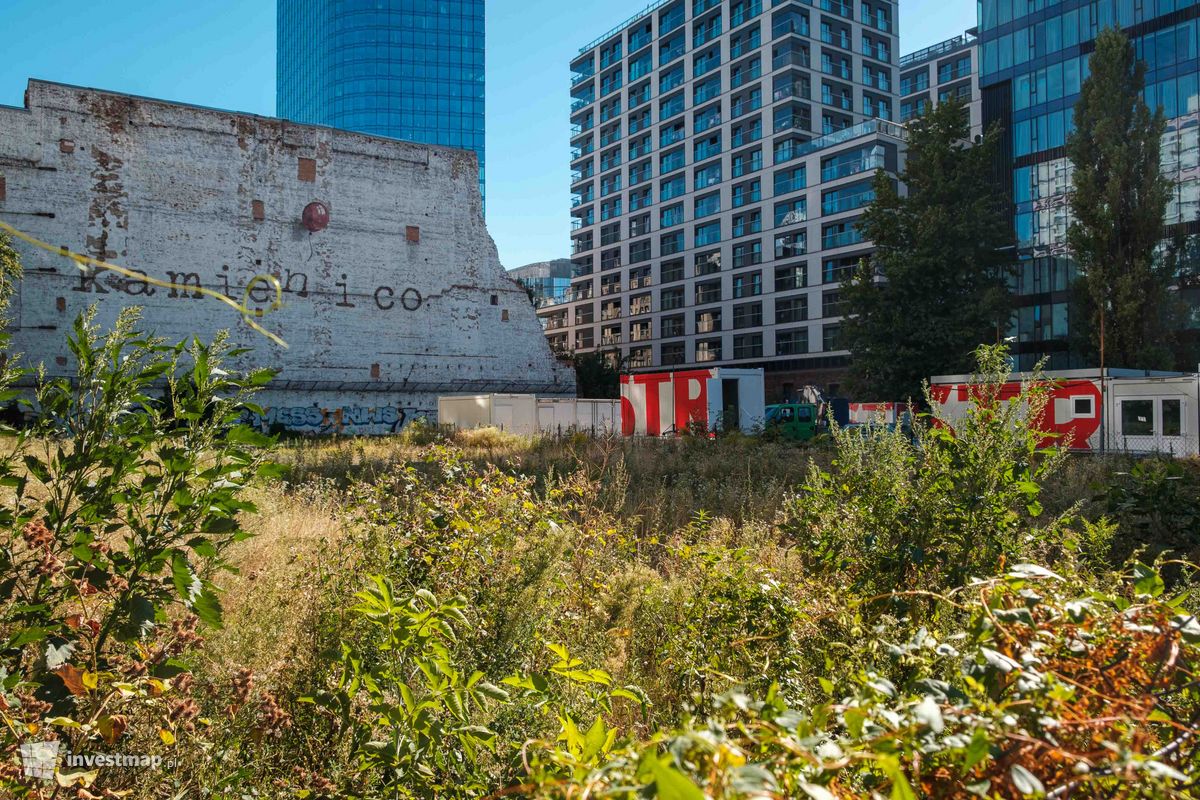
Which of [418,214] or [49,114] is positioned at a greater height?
[49,114]

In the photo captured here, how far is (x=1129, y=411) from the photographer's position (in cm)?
2038

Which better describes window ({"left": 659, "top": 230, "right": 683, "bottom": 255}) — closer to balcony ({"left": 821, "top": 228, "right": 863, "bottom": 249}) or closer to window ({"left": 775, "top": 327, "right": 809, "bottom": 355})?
window ({"left": 775, "top": 327, "right": 809, "bottom": 355})

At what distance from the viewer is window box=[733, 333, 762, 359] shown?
57.2 metres

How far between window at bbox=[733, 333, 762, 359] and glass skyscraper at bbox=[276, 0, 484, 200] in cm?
6689

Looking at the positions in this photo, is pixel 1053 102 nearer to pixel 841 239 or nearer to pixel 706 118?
pixel 841 239

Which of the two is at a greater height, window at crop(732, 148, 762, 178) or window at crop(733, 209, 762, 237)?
window at crop(732, 148, 762, 178)

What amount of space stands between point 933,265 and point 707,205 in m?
32.4

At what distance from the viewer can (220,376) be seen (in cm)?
265

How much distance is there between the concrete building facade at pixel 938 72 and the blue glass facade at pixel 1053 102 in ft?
62.5

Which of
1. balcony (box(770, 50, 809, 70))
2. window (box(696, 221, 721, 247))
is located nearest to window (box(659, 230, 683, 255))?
window (box(696, 221, 721, 247))

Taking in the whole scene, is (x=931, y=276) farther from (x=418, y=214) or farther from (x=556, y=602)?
(x=556, y=602)

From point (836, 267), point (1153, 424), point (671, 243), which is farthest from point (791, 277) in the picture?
point (1153, 424)

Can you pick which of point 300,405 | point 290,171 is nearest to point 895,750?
point 300,405

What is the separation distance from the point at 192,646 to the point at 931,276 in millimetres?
32008
